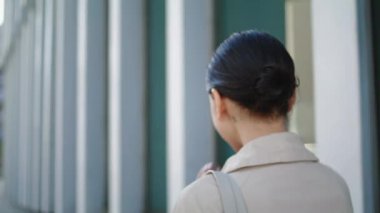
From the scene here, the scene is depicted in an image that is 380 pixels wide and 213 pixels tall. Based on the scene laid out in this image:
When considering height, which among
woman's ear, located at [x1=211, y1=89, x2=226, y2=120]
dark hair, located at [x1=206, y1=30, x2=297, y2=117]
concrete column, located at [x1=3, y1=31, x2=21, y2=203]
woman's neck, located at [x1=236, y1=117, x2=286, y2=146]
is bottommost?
concrete column, located at [x1=3, y1=31, x2=21, y2=203]

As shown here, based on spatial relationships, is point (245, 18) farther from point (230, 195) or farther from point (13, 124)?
point (13, 124)

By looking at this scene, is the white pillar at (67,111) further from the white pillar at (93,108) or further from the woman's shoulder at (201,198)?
the woman's shoulder at (201,198)

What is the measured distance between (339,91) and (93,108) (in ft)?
13.2

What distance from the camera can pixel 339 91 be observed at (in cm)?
269

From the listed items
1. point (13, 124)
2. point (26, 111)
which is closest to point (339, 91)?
point (26, 111)

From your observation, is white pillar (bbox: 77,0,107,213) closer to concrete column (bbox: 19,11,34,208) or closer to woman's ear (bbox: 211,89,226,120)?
Result: woman's ear (bbox: 211,89,226,120)

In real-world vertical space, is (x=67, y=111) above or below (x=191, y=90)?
below

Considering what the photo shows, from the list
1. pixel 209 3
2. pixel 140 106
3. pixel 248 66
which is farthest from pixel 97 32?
pixel 248 66

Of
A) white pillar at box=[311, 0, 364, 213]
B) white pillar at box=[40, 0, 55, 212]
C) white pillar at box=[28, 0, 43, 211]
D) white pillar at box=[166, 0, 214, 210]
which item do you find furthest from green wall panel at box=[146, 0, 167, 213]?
white pillar at box=[28, 0, 43, 211]

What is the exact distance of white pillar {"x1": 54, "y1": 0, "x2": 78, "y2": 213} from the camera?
7.48 m

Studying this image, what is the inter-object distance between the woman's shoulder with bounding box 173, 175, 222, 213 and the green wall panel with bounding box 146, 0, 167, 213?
12.0 feet

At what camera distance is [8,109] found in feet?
53.9

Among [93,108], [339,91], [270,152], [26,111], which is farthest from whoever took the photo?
[26,111]

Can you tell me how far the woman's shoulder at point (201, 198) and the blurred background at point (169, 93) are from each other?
143 centimetres
